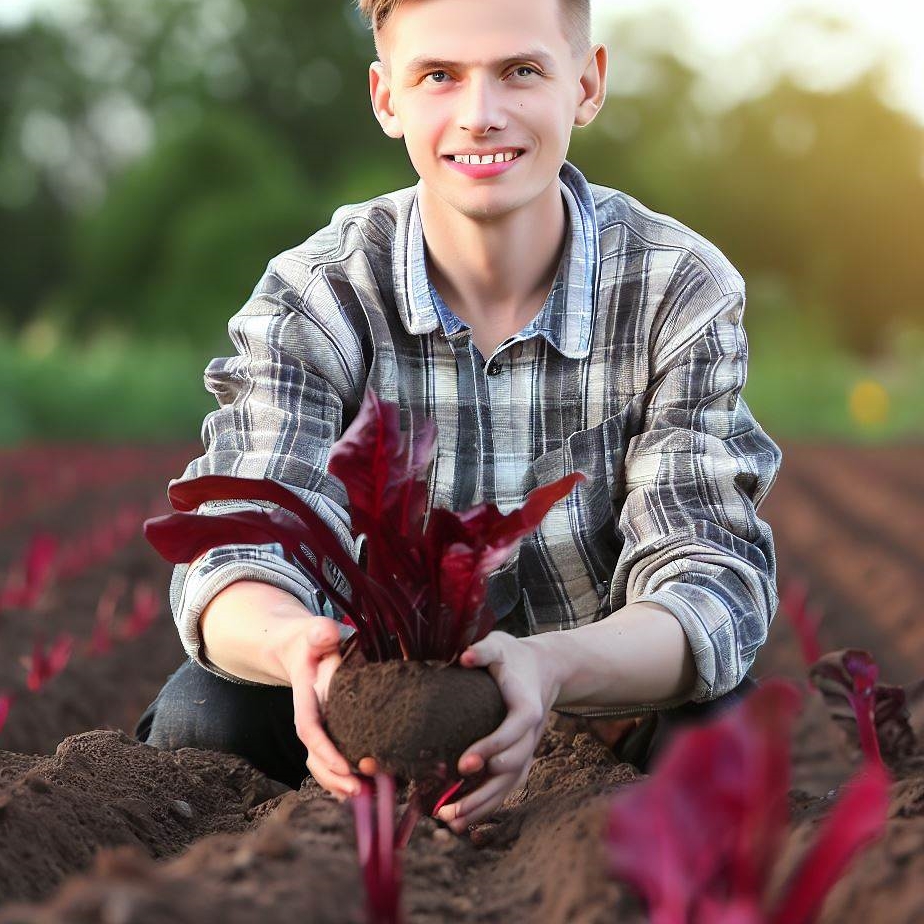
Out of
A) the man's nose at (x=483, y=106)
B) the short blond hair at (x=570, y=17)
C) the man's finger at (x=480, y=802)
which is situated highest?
the short blond hair at (x=570, y=17)

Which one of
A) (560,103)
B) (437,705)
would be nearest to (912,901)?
(437,705)

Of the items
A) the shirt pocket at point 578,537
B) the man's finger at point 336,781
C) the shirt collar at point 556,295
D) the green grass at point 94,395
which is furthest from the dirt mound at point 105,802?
the green grass at point 94,395

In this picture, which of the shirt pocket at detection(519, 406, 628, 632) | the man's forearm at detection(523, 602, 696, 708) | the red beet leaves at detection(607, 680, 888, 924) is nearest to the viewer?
the red beet leaves at detection(607, 680, 888, 924)

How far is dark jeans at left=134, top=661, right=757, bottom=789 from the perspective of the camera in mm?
2648

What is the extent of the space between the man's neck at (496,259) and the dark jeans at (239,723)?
2.54ft

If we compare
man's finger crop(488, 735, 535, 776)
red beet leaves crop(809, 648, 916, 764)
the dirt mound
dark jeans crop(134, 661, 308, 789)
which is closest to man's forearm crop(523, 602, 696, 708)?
man's finger crop(488, 735, 535, 776)

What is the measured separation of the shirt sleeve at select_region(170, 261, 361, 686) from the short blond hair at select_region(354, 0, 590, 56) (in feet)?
1.63

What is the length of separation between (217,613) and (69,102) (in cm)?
3901

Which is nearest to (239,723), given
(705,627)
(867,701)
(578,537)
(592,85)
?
(578,537)

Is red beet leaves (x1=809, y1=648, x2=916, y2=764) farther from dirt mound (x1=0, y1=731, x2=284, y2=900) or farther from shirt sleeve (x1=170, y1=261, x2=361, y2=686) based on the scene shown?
dirt mound (x1=0, y1=731, x2=284, y2=900)

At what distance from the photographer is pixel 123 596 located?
229 inches

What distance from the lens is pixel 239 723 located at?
265 cm

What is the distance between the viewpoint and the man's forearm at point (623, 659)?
76.9 inches

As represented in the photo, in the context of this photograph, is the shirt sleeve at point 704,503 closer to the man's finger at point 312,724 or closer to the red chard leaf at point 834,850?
the man's finger at point 312,724
